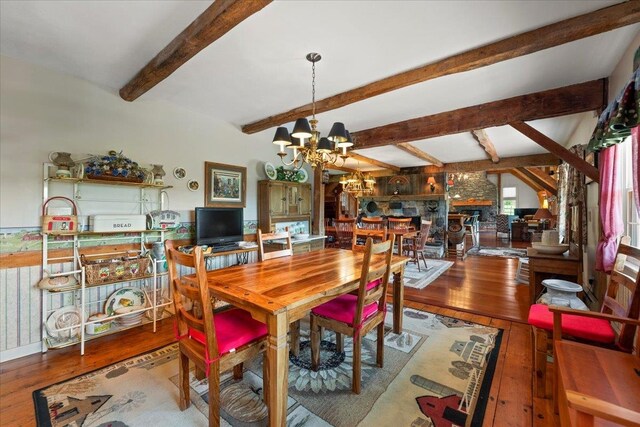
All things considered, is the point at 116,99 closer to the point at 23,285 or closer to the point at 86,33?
the point at 86,33

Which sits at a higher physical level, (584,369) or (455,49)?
(455,49)

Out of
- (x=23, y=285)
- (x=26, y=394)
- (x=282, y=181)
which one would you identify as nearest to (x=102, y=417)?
(x=26, y=394)

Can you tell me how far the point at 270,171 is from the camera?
442 centimetres

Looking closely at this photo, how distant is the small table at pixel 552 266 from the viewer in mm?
2828

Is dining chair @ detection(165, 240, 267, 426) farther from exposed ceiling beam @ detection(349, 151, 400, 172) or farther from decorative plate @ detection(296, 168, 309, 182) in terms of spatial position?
exposed ceiling beam @ detection(349, 151, 400, 172)

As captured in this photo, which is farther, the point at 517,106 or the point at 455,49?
the point at 517,106

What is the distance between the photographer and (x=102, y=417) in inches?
63.0

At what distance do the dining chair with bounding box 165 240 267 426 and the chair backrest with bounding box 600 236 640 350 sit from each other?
2172mm

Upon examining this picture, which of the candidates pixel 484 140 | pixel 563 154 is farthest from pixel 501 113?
pixel 484 140

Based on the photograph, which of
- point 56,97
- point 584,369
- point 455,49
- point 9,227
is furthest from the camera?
point 56,97

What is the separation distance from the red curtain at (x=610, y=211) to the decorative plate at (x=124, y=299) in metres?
4.39

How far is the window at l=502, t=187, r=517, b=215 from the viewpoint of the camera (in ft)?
40.3

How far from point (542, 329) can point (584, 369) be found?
0.56 metres

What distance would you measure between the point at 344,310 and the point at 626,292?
7.43 ft
